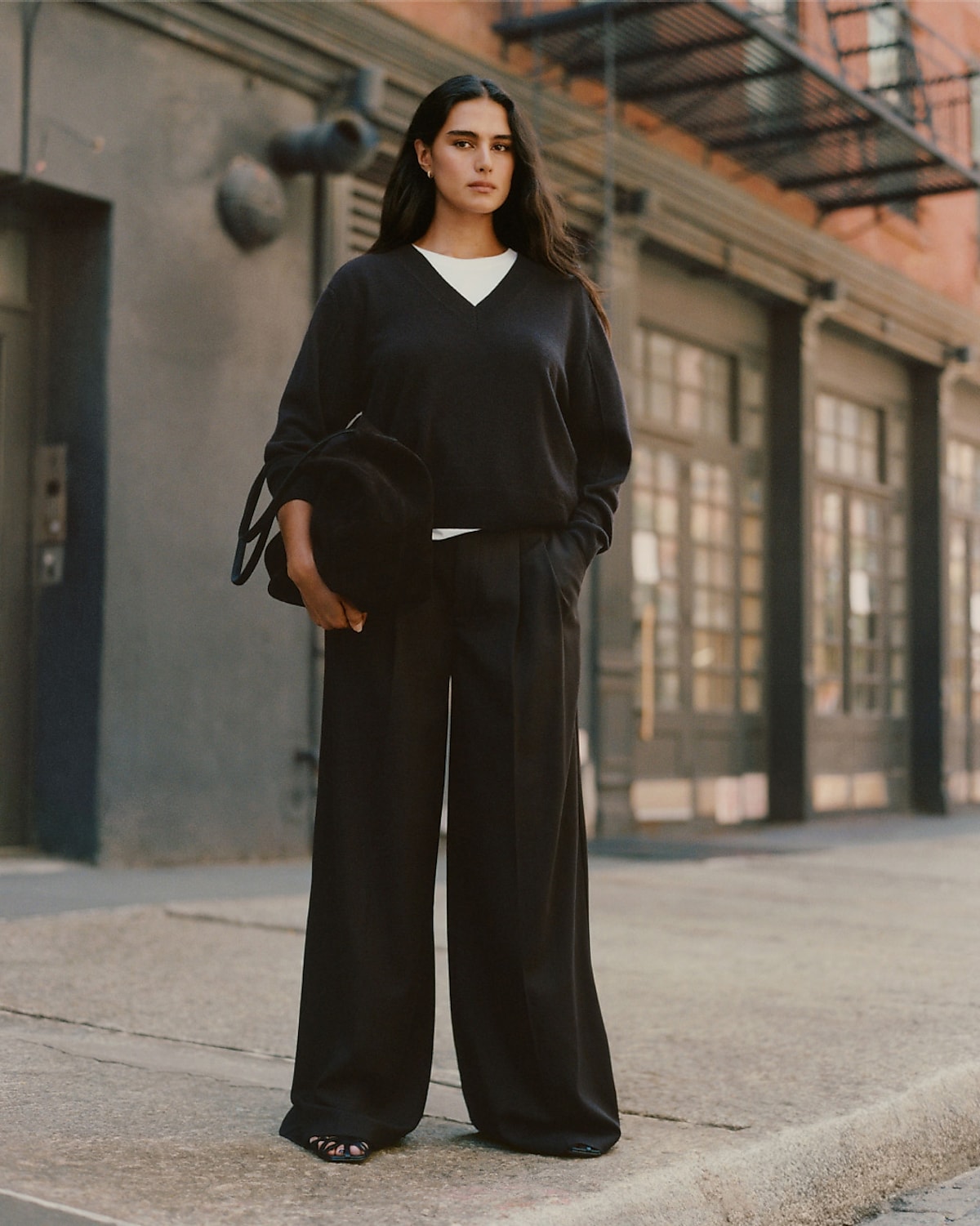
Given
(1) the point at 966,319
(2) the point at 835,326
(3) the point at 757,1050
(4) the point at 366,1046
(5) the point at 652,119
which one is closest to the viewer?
(4) the point at 366,1046

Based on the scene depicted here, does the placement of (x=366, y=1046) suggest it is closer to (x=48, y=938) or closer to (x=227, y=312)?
(x=48, y=938)

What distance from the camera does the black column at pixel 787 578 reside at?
12.2 meters

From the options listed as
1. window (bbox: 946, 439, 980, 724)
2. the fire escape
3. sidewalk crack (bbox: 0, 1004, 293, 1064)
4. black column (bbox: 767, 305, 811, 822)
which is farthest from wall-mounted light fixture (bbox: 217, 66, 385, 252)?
window (bbox: 946, 439, 980, 724)

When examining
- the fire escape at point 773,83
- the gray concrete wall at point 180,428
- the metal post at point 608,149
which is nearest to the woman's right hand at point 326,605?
the gray concrete wall at point 180,428

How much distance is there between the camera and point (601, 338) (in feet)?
9.70

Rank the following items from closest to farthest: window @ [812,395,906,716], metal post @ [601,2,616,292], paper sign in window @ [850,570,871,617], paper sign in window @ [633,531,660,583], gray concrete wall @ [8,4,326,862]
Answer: gray concrete wall @ [8,4,326,862], metal post @ [601,2,616,292], paper sign in window @ [633,531,660,583], window @ [812,395,906,716], paper sign in window @ [850,570,871,617]

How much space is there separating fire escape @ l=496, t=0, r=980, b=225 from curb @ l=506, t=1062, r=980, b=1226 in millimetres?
7013

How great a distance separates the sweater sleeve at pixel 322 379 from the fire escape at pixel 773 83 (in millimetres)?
6666

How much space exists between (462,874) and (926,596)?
1244 cm

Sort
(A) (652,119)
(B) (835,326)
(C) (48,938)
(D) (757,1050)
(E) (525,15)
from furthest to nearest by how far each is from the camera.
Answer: (B) (835,326)
(A) (652,119)
(E) (525,15)
(C) (48,938)
(D) (757,1050)

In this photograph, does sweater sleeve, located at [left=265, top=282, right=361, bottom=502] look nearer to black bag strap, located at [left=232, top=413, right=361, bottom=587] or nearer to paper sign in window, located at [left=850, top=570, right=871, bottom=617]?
black bag strap, located at [left=232, top=413, right=361, bottom=587]

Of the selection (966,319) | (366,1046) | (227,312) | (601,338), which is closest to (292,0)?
(227,312)

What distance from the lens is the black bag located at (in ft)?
8.64

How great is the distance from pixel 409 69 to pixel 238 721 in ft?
11.7
